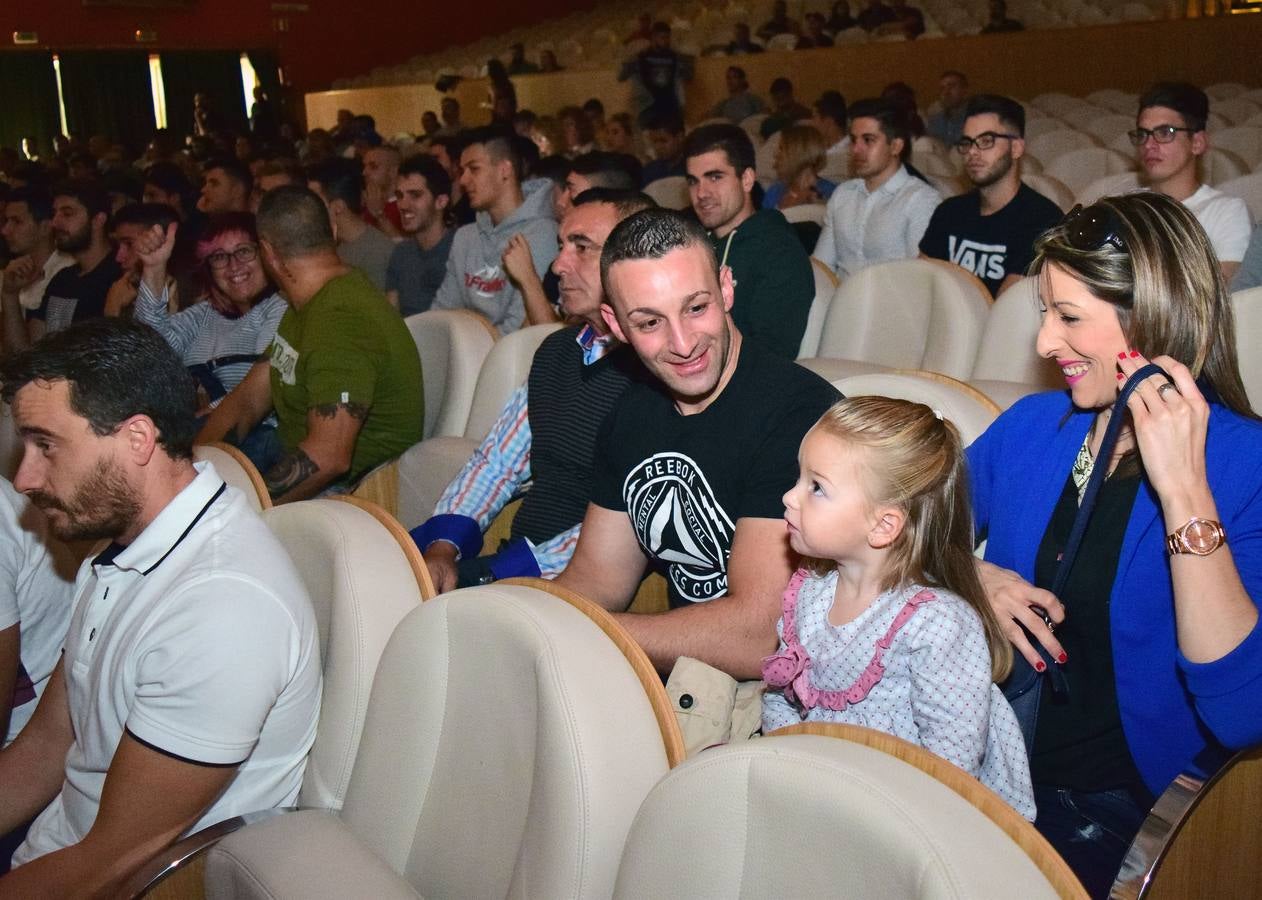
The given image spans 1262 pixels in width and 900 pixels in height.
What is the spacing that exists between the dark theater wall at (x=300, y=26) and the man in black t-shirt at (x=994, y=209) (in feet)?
47.0

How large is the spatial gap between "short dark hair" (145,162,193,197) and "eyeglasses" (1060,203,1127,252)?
6.18 metres

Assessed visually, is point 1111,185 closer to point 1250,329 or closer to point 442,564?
point 1250,329

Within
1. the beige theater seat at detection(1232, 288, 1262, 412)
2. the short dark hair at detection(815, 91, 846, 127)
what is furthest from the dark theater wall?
the beige theater seat at detection(1232, 288, 1262, 412)

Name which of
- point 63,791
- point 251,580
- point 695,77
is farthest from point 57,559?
point 695,77

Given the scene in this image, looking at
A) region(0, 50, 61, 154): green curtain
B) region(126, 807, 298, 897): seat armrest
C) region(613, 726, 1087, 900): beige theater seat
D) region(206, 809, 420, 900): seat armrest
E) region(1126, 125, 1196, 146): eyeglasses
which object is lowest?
region(126, 807, 298, 897): seat armrest

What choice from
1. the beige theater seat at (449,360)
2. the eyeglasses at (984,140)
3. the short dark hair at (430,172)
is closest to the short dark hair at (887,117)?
the eyeglasses at (984,140)

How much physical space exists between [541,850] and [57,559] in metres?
1.30

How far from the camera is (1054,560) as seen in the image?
5.29ft

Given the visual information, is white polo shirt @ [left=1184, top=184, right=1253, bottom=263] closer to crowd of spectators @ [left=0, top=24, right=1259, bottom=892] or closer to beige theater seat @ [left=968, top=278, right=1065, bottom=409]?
crowd of spectators @ [left=0, top=24, right=1259, bottom=892]

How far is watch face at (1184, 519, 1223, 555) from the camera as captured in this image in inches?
52.6

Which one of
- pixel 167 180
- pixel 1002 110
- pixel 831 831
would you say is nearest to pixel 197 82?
pixel 167 180

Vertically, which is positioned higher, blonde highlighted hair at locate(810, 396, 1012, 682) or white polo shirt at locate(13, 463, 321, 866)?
blonde highlighted hair at locate(810, 396, 1012, 682)

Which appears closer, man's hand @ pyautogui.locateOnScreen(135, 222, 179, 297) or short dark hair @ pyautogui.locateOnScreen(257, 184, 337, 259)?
short dark hair @ pyautogui.locateOnScreen(257, 184, 337, 259)

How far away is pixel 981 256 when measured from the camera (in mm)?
4148
